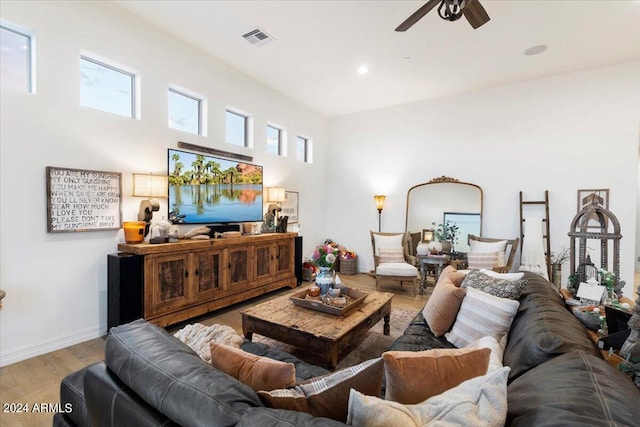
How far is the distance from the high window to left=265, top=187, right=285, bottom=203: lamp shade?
0.74 metres

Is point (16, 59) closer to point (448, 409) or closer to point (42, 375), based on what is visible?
point (42, 375)

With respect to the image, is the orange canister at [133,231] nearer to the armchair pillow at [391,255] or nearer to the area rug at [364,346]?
the area rug at [364,346]

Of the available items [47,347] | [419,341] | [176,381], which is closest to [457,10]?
[419,341]

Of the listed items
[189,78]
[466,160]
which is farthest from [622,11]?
[189,78]

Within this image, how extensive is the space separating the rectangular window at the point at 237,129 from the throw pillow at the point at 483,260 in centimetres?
397

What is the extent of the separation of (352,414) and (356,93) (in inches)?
202

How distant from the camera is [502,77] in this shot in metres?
4.46

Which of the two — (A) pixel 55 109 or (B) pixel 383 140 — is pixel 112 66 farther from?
(B) pixel 383 140

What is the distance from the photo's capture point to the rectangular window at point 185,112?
3.65 m

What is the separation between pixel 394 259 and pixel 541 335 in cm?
361

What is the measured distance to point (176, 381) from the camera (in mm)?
865

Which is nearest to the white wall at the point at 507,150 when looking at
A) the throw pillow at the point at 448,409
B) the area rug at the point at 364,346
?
the area rug at the point at 364,346

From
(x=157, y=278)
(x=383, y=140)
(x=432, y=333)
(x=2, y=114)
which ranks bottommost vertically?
(x=432, y=333)

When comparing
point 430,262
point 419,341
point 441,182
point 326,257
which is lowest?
point 419,341
